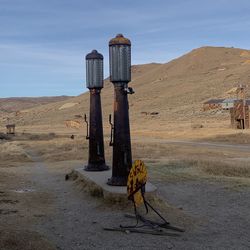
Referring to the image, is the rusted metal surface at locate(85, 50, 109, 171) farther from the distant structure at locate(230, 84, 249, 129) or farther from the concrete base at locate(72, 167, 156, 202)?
the distant structure at locate(230, 84, 249, 129)

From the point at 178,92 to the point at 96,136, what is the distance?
87.3m

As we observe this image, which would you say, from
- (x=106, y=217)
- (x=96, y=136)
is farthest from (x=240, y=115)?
(x=106, y=217)

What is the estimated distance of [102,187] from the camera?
8023mm

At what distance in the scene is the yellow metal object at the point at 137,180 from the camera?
6281mm

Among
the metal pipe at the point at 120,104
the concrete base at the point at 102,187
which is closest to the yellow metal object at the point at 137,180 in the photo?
the concrete base at the point at 102,187

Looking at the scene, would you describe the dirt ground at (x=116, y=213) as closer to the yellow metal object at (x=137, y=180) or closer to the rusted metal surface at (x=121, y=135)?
the yellow metal object at (x=137, y=180)

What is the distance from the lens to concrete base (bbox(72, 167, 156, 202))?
731 centimetres

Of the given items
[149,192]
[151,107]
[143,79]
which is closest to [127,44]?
[149,192]

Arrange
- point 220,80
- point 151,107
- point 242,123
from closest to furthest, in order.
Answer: point 242,123 < point 151,107 < point 220,80

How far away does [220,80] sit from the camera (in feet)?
324

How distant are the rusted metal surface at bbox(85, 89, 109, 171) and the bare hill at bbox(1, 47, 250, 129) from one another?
131ft

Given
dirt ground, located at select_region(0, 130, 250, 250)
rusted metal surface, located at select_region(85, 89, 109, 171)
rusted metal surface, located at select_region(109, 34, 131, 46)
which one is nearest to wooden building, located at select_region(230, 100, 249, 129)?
dirt ground, located at select_region(0, 130, 250, 250)

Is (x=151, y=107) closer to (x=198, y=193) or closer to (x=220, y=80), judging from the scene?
(x=220, y=80)

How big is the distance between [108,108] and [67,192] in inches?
3222
